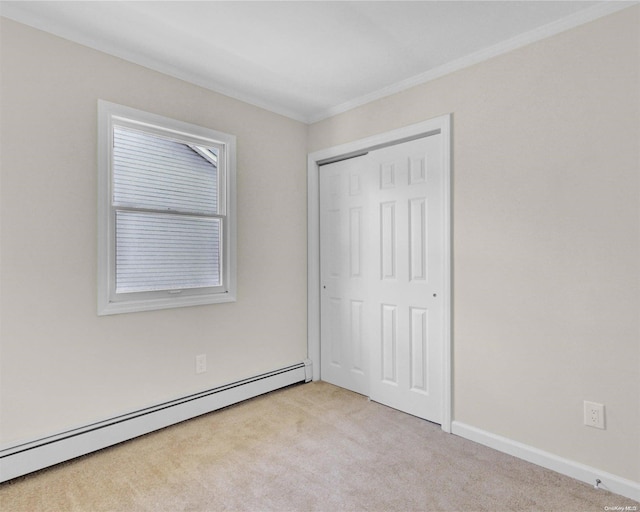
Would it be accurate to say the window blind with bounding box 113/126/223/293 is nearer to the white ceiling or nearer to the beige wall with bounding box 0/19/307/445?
the beige wall with bounding box 0/19/307/445

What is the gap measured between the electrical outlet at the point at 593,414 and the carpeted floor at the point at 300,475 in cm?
30

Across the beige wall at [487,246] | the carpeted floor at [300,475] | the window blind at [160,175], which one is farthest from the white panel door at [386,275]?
the window blind at [160,175]

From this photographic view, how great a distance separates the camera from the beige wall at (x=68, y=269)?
1.90 meters

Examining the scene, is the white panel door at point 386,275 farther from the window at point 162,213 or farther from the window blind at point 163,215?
the window blind at point 163,215

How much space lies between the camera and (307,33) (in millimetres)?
2090

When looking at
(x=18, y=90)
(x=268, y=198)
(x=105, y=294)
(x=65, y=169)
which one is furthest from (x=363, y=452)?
(x=18, y=90)

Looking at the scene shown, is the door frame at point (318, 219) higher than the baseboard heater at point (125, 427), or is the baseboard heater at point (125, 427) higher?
the door frame at point (318, 219)

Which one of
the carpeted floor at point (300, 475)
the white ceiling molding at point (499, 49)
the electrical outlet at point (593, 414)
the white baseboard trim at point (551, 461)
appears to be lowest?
the carpeted floor at point (300, 475)

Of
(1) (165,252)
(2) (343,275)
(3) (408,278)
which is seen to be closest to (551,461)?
(3) (408,278)

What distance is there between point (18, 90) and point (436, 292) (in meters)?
2.67

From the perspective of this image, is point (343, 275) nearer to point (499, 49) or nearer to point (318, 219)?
point (318, 219)

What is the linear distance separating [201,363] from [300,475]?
3.62 feet

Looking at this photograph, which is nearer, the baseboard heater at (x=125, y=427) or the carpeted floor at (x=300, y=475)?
the carpeted floor at (x=300, y=475)

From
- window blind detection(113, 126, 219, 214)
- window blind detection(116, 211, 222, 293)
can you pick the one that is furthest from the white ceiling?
window blind detection(116, 211, 222, 293)
